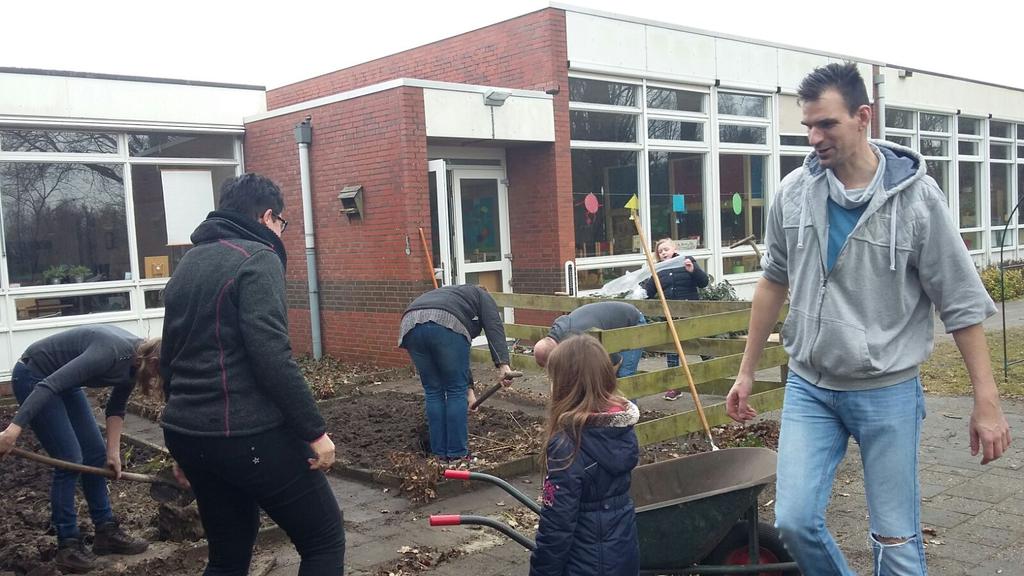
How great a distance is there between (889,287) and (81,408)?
4.29 meters

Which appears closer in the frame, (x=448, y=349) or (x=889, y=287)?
(x=889, y=287)

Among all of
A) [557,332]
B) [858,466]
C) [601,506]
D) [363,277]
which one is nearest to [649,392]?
[557,332]

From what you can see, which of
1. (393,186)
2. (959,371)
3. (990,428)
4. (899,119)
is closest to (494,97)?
(393,186)

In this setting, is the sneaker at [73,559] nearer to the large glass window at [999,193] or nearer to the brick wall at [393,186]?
the brick wall at [393,186]

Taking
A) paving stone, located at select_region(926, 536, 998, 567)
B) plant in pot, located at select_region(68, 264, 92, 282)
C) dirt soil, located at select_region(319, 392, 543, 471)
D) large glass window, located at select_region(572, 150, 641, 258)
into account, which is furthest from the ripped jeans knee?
plant in pot, located at select_region(68, 264, 92, 282)

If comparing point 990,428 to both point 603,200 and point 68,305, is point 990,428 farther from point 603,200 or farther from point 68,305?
point 68,305

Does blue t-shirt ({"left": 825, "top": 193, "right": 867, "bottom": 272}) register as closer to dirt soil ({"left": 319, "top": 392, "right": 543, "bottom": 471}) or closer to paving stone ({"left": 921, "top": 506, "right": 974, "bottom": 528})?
paving stone ({"left": 921, "top": 506, "right": 974, "bottom": 528})

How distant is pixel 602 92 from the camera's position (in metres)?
13.3

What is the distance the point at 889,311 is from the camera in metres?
3.04

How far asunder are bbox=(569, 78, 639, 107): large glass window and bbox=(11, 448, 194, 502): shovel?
30.1ft

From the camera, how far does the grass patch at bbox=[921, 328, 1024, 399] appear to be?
927 centimetres

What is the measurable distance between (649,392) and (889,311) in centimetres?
335

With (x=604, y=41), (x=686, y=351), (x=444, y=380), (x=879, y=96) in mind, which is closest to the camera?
(x=444, y=380)

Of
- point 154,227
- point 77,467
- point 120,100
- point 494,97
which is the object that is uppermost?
point 120,100
